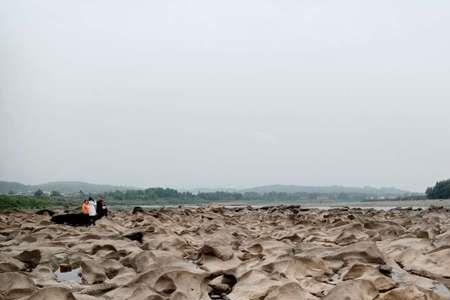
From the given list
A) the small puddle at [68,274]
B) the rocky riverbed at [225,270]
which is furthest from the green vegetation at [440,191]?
the small puddle at [68,274]

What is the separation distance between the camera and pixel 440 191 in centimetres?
6128

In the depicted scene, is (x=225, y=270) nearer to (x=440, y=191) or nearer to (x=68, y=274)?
(x=68, y=274)

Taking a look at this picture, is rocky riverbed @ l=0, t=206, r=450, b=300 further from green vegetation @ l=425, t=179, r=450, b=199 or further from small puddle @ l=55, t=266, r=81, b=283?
green vegetation @ l=425, t=179, r=450, b=199

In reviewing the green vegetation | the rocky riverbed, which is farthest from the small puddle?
the green vegetation

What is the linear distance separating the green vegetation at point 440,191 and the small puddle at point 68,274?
184ft

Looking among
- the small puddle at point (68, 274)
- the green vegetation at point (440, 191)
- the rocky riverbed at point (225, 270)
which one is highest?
the green vegetation at point (440, 191)

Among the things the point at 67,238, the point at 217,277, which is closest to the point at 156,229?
the point at 67,238

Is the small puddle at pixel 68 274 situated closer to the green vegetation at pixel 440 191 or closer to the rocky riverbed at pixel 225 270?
the rocky riverbed at pixel 225 270

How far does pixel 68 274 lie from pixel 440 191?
58579mm

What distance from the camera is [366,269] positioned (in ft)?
24.9

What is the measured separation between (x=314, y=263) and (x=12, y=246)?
21.0 feet

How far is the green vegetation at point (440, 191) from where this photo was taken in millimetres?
59438

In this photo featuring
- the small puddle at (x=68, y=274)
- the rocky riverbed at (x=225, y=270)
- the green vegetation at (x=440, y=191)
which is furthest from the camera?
the green vegetation at (x=440, y=191)

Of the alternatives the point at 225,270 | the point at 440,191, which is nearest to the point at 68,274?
the point at 225,270
